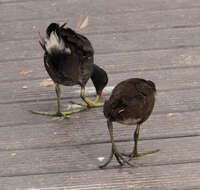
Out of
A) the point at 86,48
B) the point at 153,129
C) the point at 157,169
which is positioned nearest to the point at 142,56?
the point at 86,48

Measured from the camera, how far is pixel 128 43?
4.52m

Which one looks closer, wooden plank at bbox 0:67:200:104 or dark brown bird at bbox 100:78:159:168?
dark brown bird at bbox 100:78:159:168

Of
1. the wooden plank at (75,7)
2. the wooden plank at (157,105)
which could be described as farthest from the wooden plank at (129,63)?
the wooden plank at (75,7)

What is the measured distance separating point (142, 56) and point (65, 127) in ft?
3.93

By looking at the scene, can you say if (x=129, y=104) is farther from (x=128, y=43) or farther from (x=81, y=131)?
(x=128, y=43)

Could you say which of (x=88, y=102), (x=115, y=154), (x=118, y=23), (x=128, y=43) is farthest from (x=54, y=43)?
(x=118, y=23)

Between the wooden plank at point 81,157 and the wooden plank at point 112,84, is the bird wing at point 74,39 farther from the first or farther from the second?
the wooden plank at point 81,157

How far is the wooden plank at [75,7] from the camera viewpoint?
A: 16.8 ft

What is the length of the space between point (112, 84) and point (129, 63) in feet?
1.09

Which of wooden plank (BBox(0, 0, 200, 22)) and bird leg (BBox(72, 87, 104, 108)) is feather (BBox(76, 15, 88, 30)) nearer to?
bird leg (BBox(72, 87, 104, 108))

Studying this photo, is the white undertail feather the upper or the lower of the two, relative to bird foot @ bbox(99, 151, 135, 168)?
upper

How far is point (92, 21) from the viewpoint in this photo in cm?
493

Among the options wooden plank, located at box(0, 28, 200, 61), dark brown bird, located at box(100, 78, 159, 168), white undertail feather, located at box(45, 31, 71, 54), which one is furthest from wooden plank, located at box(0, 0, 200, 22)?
dark brown bird, located at box(100, 78, 159, 168)

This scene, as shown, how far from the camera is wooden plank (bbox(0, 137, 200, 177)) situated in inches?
117
